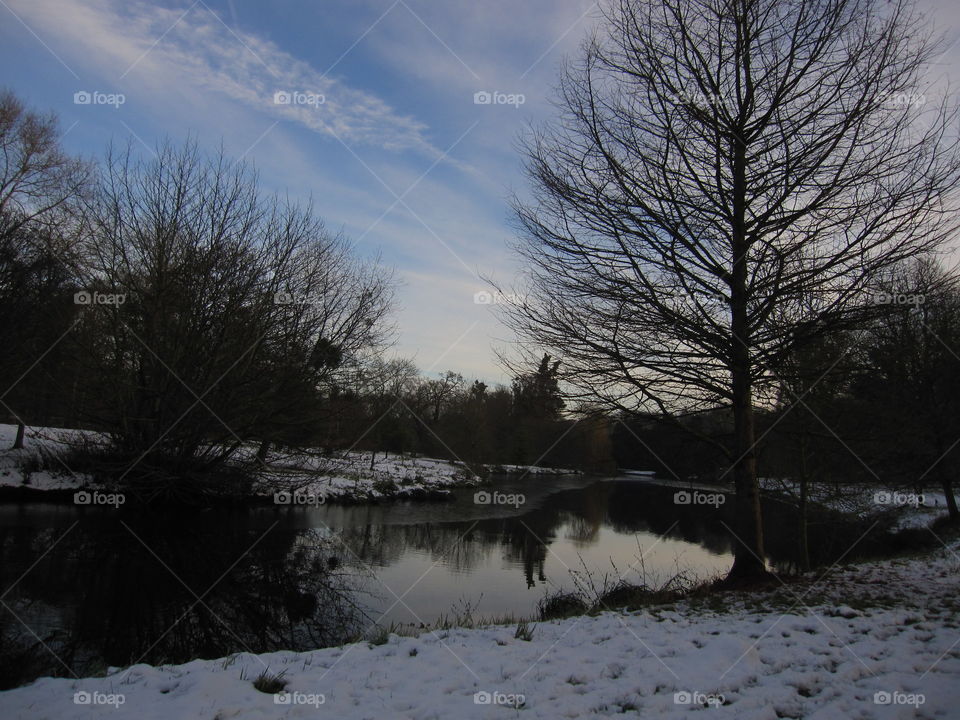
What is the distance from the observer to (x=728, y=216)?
810 cm

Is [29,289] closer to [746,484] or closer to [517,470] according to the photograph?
[746,484]

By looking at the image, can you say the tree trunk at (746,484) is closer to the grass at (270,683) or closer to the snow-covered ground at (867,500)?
the snow-covered ground at (867,500)

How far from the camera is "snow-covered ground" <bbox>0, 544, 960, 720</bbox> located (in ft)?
13.6

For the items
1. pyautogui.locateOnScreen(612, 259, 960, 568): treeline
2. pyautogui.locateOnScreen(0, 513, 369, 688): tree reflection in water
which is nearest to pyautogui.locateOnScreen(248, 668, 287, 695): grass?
pyautogui.locateOnScreen(0, 513, 369, 688): tree reflection in water

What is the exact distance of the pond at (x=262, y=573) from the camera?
274 inches

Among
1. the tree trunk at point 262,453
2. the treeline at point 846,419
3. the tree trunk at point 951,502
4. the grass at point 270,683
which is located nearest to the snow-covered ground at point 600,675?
the grass at point 270,683

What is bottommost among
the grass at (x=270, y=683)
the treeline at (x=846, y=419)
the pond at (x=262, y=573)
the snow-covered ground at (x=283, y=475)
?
the pond at (x=262, y=573)

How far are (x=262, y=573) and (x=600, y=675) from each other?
7.72m

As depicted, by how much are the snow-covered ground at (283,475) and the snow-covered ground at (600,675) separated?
13.0 meters

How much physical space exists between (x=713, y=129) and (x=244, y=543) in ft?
41.0

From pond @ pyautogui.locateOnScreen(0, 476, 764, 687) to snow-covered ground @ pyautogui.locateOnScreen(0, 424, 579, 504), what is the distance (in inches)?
39.0

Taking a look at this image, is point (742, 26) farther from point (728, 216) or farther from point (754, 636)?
point (754, 636)

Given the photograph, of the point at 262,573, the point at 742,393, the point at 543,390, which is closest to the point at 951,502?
the point at 742,393

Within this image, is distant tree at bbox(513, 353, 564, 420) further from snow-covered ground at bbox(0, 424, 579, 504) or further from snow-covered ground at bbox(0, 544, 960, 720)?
snow-covered ground at bbox(0, 424, 579, 504)
